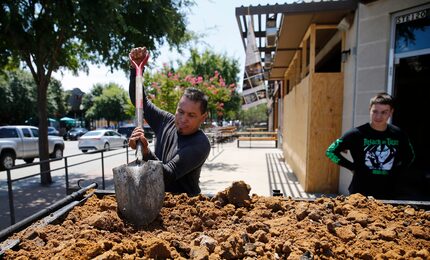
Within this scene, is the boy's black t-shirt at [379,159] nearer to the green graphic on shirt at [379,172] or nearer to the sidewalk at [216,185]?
the green graphic on shirt at [379,172]

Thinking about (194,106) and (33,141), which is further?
(33,141)

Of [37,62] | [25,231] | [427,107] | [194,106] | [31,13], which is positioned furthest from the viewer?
[37,62]

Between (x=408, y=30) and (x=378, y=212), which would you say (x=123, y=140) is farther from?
(x=378, y=212)

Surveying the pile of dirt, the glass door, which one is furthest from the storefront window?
the pile of dirt

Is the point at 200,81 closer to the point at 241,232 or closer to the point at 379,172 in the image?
the point at 379,172

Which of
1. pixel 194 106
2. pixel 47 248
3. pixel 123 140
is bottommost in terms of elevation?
pixel 123 140

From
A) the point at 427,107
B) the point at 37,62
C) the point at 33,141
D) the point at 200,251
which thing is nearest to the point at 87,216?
the point at 200,251

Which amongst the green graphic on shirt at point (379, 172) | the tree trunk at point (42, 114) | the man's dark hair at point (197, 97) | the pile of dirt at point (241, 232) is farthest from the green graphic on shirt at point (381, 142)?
the tree trunk at point (42, 114)

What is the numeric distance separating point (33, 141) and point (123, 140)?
7602 mm

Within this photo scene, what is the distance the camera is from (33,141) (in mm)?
12367

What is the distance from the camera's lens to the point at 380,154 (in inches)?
104

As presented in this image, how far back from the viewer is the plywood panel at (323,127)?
5484 millimetres

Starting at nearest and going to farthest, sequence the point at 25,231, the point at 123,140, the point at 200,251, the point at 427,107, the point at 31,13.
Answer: the point at 200,251 → the point at 25,231 → the point at 427,107 → the point at 31,13 → the point at 123,140

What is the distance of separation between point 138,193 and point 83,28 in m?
6.03
